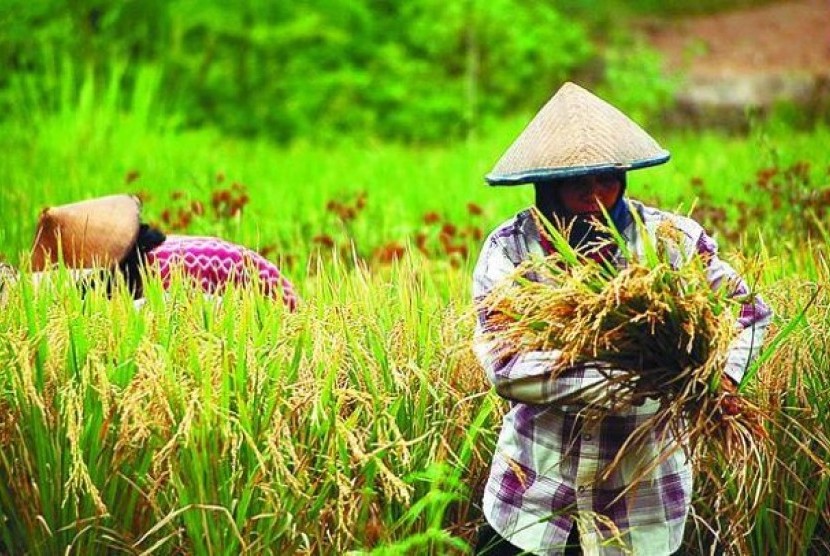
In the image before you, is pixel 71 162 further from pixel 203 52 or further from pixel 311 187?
pixel 203 52

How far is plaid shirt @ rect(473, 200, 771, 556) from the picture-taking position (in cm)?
261

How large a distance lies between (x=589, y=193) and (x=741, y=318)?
1.24 feet

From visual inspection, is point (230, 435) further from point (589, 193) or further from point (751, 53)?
point (751, 53)

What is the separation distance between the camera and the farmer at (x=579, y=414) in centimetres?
261

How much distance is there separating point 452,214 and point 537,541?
3850mm

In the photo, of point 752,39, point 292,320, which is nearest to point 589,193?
point 292,320

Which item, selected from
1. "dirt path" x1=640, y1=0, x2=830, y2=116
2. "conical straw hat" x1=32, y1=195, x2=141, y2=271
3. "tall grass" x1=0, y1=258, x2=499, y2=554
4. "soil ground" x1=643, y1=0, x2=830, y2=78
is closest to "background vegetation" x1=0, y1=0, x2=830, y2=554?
"tall grass" x1=0, y1=258, x2=499, y2=554

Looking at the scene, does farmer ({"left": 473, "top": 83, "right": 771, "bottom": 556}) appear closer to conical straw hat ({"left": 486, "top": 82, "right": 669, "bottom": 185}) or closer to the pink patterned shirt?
conical straw hat ({"left": 486, "top": 82, "right": 669, "bottom": 185})

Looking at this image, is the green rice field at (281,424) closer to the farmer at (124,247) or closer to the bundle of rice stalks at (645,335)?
the bundle of rice stalks at (645,335)

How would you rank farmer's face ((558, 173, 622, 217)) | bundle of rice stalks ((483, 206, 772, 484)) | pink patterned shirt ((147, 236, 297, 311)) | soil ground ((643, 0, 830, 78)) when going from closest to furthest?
bundle of rice stalks ((483, 206, 772, 484)), farmer's face ((558, 173, 622, 217)), pink patterned shirt ((147, 236, 297, 311)), soil ground ((643, 0, 830, 78))

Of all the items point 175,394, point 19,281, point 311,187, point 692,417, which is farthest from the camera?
point 311,187

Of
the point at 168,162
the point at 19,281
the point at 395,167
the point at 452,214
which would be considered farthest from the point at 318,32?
the point at 19,281

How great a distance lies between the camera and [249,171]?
7.66m

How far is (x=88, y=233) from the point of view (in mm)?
4039
